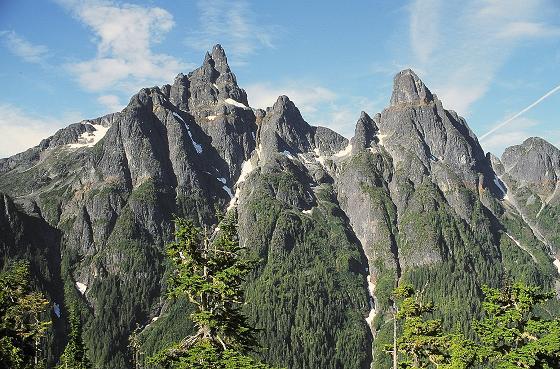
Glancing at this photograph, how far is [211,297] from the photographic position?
2669 cm

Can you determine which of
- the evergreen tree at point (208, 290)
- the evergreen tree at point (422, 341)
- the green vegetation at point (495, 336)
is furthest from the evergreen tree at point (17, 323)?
the evergreen tree at point (422, 341)

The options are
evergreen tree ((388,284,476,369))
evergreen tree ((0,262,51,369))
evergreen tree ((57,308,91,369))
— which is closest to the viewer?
evergreen tree ((0,262,51,369))

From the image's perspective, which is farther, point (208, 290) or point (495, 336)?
point (495, 336)

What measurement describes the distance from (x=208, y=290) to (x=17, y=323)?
2426 centimetres

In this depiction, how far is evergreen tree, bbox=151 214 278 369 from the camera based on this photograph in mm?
25188

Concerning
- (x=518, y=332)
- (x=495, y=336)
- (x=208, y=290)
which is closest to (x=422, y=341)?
(x=495, y=336)

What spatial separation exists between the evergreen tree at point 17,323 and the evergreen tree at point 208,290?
1510 cm

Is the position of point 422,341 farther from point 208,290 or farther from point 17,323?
point 17,323

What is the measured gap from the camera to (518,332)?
1336 inches

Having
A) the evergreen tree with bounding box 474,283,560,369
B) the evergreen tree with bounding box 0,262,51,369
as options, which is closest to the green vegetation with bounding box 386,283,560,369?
the evergreen tree with bounding box 474,283,560,369

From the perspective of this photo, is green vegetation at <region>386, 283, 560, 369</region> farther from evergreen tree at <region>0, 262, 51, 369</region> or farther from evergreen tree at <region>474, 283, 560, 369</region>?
evergreen tree at <region>0, 262, 51, 369</region>

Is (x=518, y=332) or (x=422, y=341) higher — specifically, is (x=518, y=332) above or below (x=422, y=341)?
above

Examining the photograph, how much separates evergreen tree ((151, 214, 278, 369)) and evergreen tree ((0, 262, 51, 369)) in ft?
49.6

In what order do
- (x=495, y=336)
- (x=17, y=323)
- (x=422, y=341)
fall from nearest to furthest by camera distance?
(x=495, y=336)
(x=422, y=341)
(x=17, y=323)
